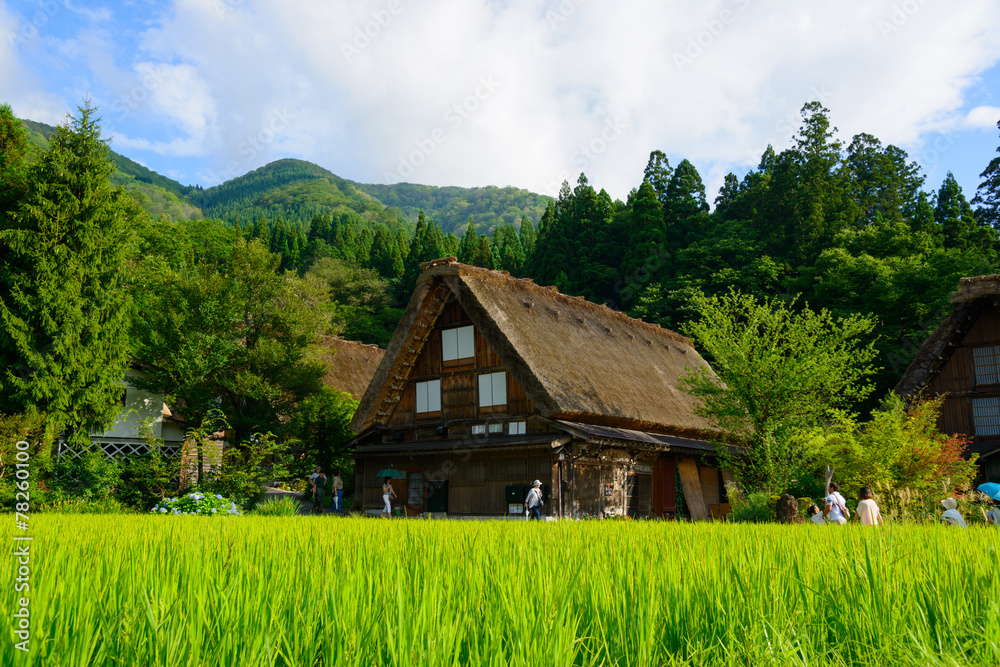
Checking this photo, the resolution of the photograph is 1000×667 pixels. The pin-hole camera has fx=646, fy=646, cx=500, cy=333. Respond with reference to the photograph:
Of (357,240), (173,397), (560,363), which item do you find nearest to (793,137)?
(560,363)

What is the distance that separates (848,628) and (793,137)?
4901 cm

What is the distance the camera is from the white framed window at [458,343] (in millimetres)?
20500

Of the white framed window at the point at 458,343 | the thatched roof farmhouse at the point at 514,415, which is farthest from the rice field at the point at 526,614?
the white framed window at the point at 458,343

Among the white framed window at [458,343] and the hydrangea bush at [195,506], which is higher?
the white framed window at [458,343]

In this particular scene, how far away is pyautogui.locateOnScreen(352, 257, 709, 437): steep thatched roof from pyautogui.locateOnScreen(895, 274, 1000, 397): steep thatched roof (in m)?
7.29

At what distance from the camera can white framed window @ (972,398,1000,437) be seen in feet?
71.7

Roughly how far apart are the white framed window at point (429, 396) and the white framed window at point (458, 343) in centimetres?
100

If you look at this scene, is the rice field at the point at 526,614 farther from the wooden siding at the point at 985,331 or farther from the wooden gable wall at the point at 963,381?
the wooden siding at the point at 985,331

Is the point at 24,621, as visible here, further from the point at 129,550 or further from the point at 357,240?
the point at 357,240

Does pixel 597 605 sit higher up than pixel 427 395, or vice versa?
pixel 427 395

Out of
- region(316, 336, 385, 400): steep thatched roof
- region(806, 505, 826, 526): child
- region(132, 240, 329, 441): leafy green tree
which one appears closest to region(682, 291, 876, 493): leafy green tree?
region(806, 505, 826, 526): child

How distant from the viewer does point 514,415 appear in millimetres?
19000

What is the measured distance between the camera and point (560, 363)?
19.2m

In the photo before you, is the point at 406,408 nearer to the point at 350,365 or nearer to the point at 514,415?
the point at 514,415
